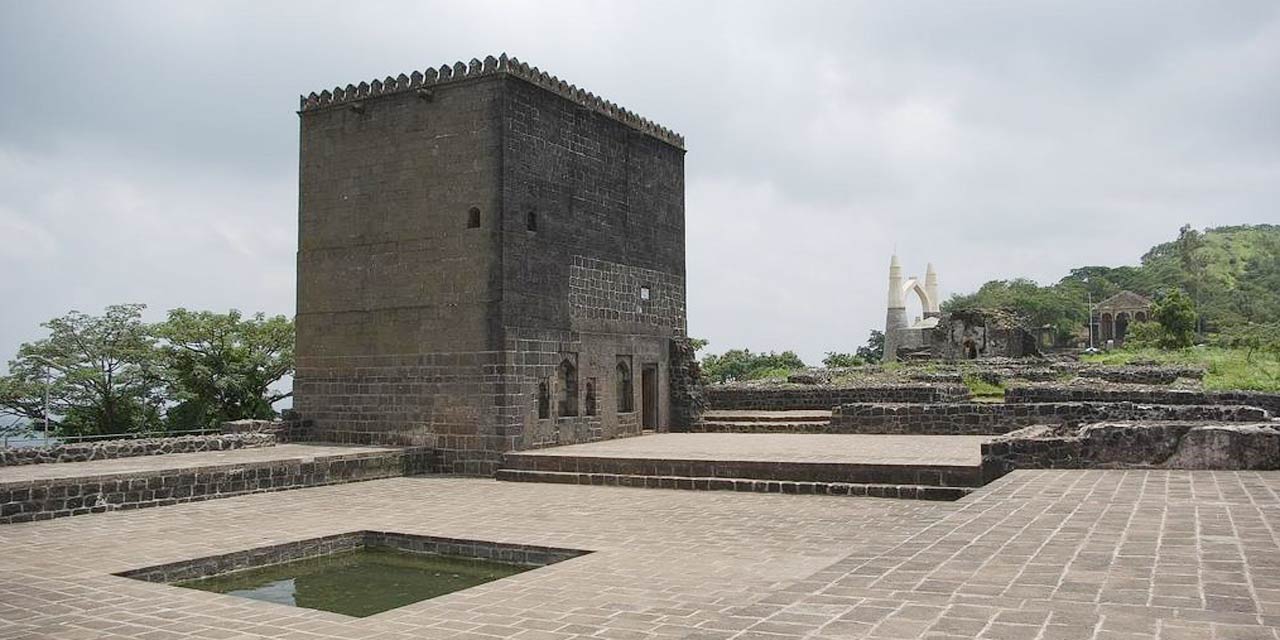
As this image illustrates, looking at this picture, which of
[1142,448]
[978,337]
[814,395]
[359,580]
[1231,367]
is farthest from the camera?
[978,337]

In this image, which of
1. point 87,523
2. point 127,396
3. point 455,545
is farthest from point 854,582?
point 127,396

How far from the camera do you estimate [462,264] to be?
15016 mm

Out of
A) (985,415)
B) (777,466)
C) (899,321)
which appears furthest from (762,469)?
(899,321)

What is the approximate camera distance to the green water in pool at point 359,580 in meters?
7.50

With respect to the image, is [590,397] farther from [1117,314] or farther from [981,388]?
[1117,314]

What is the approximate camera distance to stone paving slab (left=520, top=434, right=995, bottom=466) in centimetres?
1253

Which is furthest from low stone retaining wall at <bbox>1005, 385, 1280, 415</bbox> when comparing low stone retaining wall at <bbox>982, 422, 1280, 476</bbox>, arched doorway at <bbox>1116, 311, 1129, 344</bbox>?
arched doorway at <bbox>1116, 311, 1129, 344</bbox>

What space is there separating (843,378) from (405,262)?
14790mm

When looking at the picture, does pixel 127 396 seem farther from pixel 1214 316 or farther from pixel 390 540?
pixel 1214 316

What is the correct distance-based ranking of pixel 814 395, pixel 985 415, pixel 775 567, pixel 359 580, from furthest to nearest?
pixel 814 395 → pixel 985 415 → pixel 359 580 → pixel 775 567

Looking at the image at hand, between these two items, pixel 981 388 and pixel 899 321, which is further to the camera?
pixel 899 321

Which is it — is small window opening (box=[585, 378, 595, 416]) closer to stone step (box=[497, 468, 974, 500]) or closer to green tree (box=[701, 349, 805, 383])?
stone step (box=[497, 468, 974, 500])

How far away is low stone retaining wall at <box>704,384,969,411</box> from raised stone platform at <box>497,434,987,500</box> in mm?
4340

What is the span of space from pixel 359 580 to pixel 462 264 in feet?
24.5
